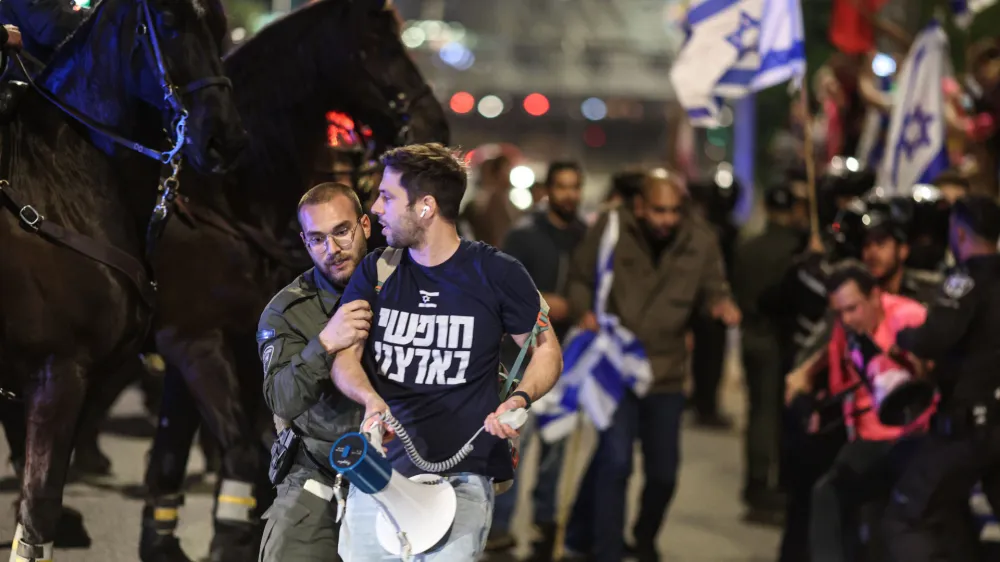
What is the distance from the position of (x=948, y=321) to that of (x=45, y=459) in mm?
3994

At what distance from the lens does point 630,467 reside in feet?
25.7

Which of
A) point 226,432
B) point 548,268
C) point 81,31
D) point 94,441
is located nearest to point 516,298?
point 226,432

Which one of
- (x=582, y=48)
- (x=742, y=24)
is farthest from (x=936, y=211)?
(x=582, y=48)

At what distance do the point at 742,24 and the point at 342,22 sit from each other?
3395 millimetres

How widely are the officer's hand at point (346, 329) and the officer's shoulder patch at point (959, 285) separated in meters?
3.42

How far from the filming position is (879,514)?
718 cm

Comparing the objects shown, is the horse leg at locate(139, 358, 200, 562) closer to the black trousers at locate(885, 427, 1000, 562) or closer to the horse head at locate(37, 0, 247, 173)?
the horse head at locate(37, 0, 247, 173)

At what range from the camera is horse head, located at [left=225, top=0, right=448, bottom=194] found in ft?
22.1

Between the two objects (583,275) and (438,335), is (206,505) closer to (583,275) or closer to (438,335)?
(583,275)

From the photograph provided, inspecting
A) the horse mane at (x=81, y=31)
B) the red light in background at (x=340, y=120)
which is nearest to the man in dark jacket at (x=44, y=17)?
the horse mane at (x=81, y=31)

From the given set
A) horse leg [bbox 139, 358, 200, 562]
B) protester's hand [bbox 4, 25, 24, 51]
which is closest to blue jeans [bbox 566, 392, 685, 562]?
horse leg [bbox 139, 358, 200, 562]

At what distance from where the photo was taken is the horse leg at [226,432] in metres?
5.98

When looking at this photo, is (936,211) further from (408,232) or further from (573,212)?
(408,232)

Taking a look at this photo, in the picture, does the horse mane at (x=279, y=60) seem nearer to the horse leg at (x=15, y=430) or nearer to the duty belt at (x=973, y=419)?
the horse leg at (x=15, y=430)
